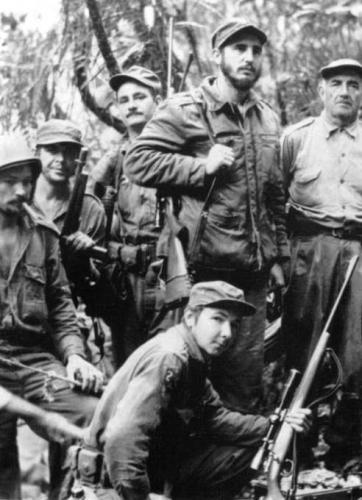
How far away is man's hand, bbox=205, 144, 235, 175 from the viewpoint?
5.43m

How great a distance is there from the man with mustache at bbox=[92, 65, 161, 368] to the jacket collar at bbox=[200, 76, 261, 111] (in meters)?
0.91

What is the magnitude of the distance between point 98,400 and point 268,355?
184 centimetres

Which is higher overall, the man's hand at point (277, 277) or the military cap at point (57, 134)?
the military cap at point (57, 134)

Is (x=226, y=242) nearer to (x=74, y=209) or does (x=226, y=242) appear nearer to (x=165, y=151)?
(x=165, y=151)

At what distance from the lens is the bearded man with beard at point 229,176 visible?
5.59m

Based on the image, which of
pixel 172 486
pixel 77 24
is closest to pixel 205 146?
pixel 172 486

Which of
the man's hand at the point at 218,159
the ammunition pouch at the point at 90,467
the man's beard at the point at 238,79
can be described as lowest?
the ammunition pouch at the point at 90,467

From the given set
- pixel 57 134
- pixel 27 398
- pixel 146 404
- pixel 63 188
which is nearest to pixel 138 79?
pixel 57 134

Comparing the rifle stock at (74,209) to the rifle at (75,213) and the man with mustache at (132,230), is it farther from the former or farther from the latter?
the man with mustache at (132,230)

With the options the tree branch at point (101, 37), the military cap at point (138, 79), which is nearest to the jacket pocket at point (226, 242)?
the military cap at point (138, 79)

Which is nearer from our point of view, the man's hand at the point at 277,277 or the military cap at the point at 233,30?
the military cap at the point at 233,30

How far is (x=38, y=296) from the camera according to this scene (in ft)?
18.3

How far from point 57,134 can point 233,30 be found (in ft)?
4.41

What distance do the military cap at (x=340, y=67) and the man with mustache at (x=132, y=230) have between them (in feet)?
4.16
